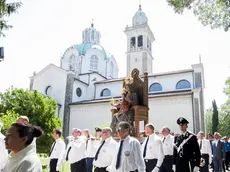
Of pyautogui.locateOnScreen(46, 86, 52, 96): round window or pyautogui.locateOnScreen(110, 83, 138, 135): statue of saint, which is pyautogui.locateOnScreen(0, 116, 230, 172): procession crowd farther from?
pyautogui.locateOnScreen(46, 86, 52, 96): round window

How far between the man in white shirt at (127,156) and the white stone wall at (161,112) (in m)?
20.6

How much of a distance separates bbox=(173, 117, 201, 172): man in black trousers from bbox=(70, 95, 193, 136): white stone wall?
1913 cm

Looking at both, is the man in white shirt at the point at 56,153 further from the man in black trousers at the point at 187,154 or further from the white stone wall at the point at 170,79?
the white stone wall at the point at 170,79

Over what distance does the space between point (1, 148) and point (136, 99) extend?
21.2 ft

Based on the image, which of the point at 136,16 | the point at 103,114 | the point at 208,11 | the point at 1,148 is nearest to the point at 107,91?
the point at 103,114

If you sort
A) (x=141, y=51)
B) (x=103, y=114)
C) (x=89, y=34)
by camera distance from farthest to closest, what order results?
(x=89, y=34) < (x=141, y=51) < (x=103, y=114)

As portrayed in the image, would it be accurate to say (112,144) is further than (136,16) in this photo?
No

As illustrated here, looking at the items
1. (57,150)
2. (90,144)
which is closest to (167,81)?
(90,144)

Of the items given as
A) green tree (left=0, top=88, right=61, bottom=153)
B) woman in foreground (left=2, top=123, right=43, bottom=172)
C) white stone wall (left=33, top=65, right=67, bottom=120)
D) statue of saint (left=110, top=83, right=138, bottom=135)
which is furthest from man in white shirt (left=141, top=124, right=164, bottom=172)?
white stone wall (left=33, top=65, right=67, bottom=120)

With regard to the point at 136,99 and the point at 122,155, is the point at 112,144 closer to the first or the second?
the point at 122,155

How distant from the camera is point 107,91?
33.9 meters

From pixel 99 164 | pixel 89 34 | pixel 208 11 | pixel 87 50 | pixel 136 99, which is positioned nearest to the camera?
pixel 99 164

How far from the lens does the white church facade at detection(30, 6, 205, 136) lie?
24344mm

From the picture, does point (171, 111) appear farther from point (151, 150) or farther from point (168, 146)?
point (151, 150)
